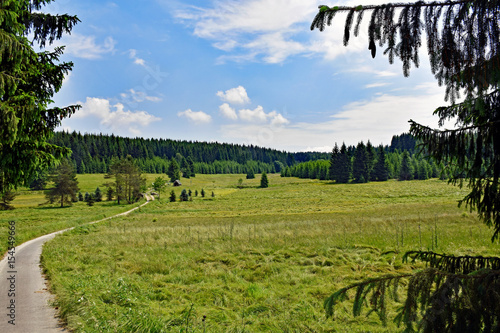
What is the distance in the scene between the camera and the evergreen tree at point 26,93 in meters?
7.28

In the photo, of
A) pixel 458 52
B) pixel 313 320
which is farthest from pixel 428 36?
pixel 313 320

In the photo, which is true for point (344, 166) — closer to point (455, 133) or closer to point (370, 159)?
point (370, 159)

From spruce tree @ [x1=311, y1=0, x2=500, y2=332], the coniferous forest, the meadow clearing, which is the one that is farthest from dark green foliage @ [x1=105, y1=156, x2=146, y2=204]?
spruce tree @ [x1=311, y1=0, x2=500, y2=332]

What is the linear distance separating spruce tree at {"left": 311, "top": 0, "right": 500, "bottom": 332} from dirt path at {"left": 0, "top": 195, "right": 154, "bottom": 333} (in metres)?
Answer: 5.97

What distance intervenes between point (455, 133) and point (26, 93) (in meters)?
10.9

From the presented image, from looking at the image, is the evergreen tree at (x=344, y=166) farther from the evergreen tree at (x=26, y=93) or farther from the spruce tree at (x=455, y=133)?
the spruce tree at (x=455, y=133)

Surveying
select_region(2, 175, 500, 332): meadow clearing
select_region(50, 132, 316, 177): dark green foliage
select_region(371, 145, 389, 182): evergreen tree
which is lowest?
select_region(2, 175, 500, 332): meadow clearing

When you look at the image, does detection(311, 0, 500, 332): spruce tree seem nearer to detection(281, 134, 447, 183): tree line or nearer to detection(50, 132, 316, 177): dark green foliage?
detection(281, 134, 447, 183): tree line

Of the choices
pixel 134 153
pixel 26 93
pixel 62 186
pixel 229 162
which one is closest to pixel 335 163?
pixel 62 186

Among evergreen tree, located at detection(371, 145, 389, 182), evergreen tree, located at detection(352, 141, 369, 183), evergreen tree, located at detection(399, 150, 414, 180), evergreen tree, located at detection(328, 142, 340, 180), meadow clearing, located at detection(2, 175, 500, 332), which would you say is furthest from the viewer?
evergreen tree, located at detection(328, 142, 340, 180)

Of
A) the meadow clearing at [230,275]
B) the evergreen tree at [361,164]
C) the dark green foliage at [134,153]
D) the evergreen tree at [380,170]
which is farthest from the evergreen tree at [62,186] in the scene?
the evergreen tree at [380,170]

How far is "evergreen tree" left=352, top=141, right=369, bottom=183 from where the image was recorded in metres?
90.8

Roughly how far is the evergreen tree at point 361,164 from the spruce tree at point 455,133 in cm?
9289

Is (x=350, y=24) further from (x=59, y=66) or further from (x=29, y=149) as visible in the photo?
(x=59, y=66)
